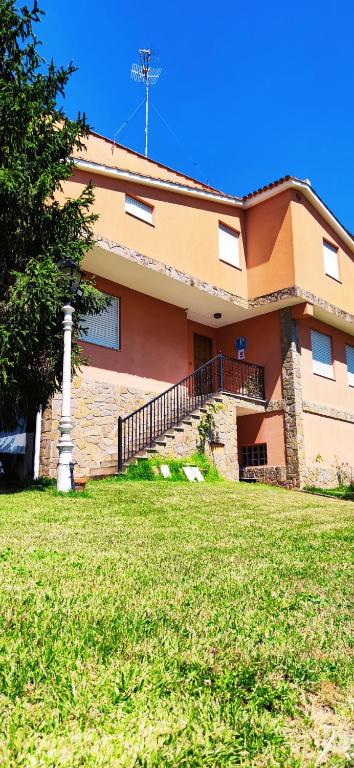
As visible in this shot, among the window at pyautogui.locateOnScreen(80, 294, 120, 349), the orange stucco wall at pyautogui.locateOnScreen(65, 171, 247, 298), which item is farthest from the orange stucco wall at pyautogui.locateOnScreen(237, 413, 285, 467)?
the window at pyautogui.locateOnScreen(80, 294, 120, 349)

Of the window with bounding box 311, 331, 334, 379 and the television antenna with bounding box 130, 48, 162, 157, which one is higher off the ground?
the television antenna with bounding box 130, 48, 162, 157

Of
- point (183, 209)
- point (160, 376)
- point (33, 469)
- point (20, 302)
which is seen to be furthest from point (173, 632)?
point (183, 209)

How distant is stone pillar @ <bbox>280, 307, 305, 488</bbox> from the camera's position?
15461 mm

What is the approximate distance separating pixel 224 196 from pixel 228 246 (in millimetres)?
1415

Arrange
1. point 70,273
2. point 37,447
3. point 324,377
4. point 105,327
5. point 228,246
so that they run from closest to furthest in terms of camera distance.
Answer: point 70,273
point 37,447
point 105,327
point 228,246
point 324,377

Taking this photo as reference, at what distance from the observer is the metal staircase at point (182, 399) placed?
1336 centimetres

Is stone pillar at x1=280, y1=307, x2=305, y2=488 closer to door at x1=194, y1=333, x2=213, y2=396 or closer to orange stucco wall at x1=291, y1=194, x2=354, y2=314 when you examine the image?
orange stucco wall at x1=291, y1=194, x2=354, y2=314

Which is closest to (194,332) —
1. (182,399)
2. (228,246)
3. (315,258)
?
(228,246)

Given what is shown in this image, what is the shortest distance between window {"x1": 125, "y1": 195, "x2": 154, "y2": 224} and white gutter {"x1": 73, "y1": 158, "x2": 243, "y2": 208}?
46cm

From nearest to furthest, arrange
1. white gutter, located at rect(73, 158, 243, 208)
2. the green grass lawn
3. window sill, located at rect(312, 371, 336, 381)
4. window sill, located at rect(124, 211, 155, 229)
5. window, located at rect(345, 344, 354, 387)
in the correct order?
the green grass lawn, white gutter, located at rect(73, 158, 243, 208), window sill, located at rect(124, 211, 155, 229), window sill, located at rect(312, 371, 336, 381), window, located at rect(345, 344, 354, 387)

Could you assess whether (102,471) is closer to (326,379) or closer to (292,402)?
(292,402)

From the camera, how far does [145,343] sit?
15.1 metres

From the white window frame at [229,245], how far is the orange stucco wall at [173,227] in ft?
0.37

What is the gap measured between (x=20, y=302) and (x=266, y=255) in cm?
979
